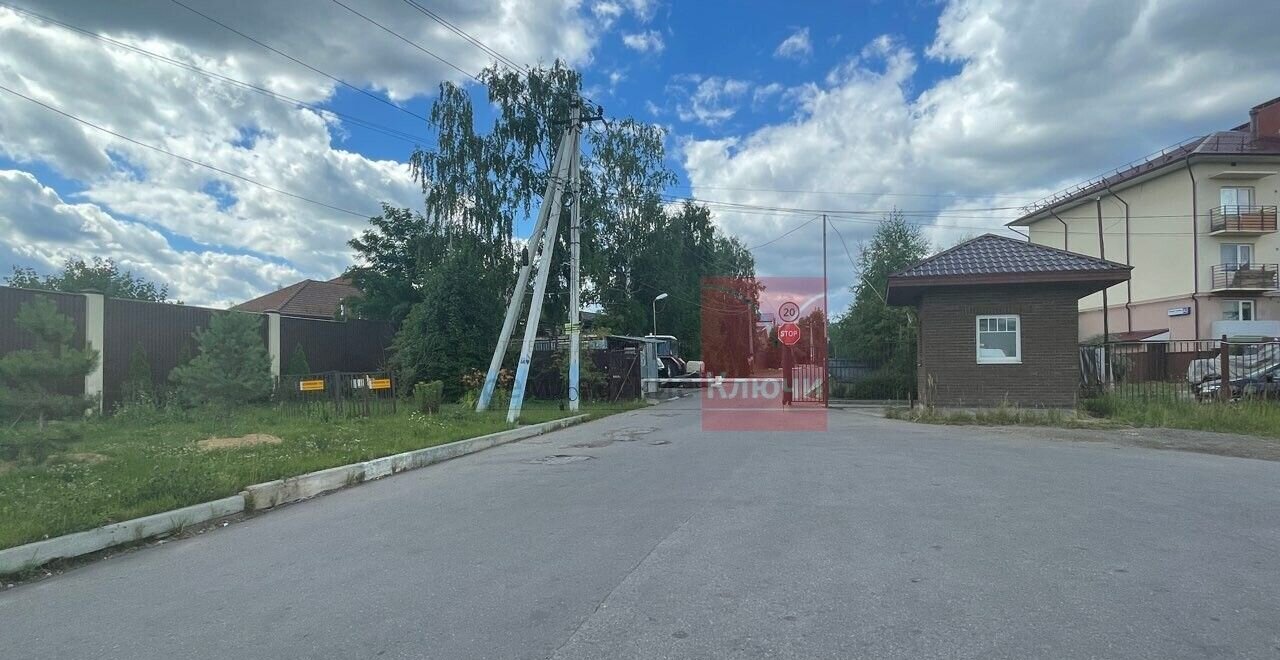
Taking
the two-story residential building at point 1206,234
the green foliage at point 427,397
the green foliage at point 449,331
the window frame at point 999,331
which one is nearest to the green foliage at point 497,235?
the green foliage at point 449,331

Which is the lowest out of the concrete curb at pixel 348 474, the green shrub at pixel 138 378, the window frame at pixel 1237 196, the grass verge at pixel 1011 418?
the concrete curb at pixel 348 474

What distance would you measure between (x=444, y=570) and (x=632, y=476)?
4270 mm

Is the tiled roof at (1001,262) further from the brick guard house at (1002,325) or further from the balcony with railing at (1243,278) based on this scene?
the balcony with railing at (1243,278)

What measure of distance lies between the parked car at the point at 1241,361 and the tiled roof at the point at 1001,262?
3505 mm

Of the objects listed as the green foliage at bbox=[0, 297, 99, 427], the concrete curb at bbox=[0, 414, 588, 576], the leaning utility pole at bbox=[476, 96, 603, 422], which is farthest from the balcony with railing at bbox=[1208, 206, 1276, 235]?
the green foliage at bbox=[0, 297, 99, 427]

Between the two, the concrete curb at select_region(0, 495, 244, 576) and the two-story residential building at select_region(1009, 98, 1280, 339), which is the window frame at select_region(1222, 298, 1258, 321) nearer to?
the two-story residential building at select_region(1009, 98, 1280, 339)

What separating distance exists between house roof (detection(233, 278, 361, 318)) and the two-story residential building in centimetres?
4729

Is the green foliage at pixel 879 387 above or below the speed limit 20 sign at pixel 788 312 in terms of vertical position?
below

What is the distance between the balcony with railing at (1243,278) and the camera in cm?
3700

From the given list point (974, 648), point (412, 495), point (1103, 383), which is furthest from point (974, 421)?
point (974, 648)

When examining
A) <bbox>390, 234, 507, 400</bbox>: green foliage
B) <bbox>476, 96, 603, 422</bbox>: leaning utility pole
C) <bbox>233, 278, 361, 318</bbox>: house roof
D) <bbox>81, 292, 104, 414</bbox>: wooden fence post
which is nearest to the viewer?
<bbox>81, 292, 104, 414</bbox>: wooden fence post

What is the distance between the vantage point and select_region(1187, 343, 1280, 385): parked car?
17469 millimetres

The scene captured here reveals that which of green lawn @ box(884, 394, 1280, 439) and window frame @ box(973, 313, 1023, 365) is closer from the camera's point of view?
green lawn @ box(884, 394, 1280, 439)

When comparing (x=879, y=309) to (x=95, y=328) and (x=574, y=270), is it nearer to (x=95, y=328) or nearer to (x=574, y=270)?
(x=574, y=270)
